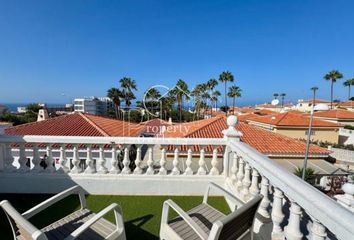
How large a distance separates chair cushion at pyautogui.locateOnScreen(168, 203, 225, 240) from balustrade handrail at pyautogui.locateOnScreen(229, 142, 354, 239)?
0.81m

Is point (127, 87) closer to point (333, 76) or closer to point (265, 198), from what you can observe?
point (265, 198)

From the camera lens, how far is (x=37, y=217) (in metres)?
3.43

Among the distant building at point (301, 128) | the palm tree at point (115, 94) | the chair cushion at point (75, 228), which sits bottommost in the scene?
the distant building at point (301, 128)

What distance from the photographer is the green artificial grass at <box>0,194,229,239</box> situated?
10.4 ft

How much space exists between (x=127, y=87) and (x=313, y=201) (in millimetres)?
44682

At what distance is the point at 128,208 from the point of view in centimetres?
386

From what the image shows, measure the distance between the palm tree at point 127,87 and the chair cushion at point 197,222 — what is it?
42.4m

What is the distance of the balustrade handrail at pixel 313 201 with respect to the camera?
1.23m

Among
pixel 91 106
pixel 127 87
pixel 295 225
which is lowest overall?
pixel 91 106

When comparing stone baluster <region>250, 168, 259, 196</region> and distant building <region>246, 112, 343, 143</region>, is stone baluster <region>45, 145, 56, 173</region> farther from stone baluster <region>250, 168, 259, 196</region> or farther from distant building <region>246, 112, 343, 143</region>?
distant building <region>246, 112, 343, 143</region>

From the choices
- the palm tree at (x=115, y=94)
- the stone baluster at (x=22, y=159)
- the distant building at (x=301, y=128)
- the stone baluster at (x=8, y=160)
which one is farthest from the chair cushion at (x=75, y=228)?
the palm tree at (x=115, y=94)

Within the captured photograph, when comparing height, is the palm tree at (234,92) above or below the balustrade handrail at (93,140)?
above

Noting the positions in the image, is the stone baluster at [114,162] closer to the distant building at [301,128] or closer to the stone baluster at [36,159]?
the stone baluster at [36,159]

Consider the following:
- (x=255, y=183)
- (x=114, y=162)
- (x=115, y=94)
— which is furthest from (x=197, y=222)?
(x=115, y=94)
